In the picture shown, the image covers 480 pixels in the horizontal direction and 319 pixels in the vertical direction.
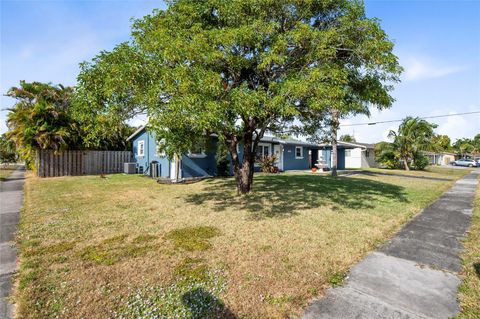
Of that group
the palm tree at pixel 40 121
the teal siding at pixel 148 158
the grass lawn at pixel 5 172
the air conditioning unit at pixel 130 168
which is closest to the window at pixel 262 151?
the teal siding at pixel 148 158

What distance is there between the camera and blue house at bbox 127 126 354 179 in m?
15.7

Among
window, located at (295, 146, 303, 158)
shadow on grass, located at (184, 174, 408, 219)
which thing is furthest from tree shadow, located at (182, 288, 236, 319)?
window, located at (295, 146, 303, 158)

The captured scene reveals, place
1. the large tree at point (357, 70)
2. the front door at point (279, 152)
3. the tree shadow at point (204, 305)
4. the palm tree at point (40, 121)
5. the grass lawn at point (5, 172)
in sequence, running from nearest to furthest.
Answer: the tree shadow at point (204, 305)
the large tree at point (357, 70)
the palm tree at point (40, 121)
the grass lawn at point (5, 172)
the front door at point (279, 152)

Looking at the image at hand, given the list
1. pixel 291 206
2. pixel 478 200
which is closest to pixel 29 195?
pixel 291 206

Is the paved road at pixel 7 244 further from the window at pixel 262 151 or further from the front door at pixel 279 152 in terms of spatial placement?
the front door at pixel 279 152

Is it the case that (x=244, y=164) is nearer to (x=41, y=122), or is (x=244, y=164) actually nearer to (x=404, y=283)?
(x=404, y=283)

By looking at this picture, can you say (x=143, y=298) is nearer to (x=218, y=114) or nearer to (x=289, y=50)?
(x=218, y=114)

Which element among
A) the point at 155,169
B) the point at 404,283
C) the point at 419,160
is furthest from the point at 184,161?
the point at 419,160

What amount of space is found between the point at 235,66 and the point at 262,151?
14969 mm

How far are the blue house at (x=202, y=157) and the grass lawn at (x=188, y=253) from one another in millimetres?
3501

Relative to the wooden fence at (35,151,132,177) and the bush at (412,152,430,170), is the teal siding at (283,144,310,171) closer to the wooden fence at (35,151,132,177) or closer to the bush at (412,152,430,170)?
the bush at (412,152,430,170)

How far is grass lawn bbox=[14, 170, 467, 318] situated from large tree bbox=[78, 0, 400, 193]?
2372 mm

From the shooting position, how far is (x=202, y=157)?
1656 centimetres

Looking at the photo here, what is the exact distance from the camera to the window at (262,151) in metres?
21.7
